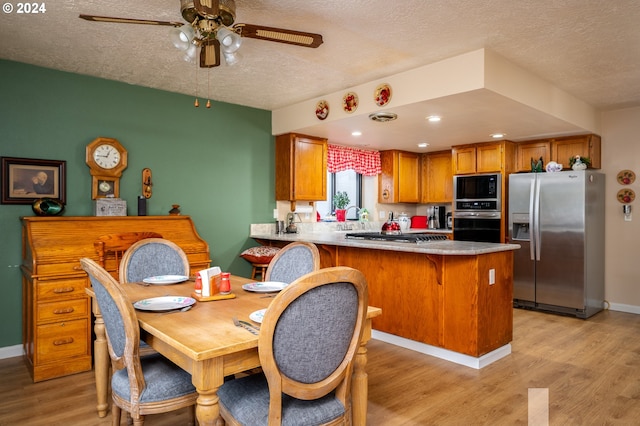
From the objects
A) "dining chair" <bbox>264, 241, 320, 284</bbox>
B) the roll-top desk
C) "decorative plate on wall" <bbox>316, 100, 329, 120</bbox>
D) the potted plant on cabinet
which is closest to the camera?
"dining chair" <bbox>264, 241, 320, 284</bbox>

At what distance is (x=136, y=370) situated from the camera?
1.67m

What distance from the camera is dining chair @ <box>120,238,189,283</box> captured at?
105 inches

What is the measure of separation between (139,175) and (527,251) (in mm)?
4405

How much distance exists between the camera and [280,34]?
2.22m

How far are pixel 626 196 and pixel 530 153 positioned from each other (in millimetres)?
1158

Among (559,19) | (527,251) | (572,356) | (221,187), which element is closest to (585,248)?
(527,251)

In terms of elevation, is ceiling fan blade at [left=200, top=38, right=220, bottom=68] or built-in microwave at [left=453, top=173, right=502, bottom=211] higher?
ceiling fan blade at [left=200, top=38, right=220, bottom=68]

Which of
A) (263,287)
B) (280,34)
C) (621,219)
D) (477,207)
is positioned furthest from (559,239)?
(280,34)

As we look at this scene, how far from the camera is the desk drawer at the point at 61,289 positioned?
2969 mm

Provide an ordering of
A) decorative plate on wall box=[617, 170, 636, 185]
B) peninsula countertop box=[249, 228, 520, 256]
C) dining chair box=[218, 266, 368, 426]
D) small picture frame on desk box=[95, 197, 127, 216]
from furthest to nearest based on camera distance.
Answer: decorative plate on wall box=[617, 170, 636, 185], small picture frame on desk box=[95, 197, 127, 216], peninsula countertop box=[249, 228, 520, 256], dining chair box=[218, 266, 368, 426]

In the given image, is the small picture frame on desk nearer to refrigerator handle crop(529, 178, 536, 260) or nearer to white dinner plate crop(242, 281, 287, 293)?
white dinner plate crop(242, 281, 287, 293)

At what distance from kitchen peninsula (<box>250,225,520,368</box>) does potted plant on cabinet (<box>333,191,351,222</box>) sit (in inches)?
81.0

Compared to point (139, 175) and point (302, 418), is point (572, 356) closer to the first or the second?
point (302, 418)

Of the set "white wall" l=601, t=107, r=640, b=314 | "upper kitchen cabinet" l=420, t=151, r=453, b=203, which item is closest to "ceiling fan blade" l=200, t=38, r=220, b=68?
"upper kitchen cabinet" l=420, t=151, r=453, b=203
